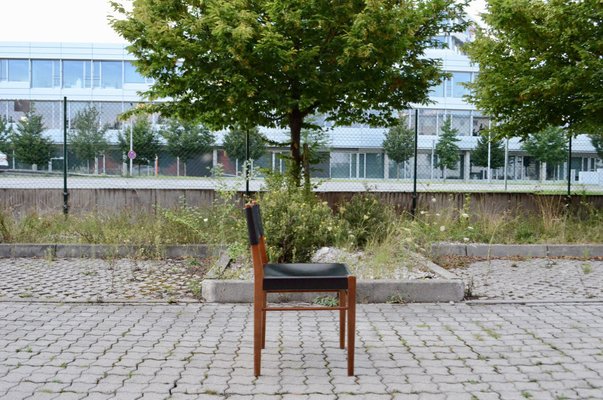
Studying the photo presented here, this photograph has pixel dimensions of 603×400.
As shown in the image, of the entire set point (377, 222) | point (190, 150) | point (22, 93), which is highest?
point (22, 93)

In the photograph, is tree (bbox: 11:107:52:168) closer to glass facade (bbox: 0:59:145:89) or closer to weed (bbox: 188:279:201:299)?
weed (bbox: 188:279:201:299)

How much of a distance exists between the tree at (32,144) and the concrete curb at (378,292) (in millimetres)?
8993

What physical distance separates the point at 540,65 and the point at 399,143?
11.3 feet

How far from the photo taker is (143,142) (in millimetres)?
14812

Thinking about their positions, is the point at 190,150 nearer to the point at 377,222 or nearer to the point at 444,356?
the point at 377,222

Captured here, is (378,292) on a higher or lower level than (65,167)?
lower

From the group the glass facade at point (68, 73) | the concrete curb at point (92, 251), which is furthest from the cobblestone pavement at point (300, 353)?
the glass facade at point (68, 73)

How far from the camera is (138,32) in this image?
10.8 meters

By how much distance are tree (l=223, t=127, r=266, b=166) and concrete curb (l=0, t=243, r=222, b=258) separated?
13.8ft

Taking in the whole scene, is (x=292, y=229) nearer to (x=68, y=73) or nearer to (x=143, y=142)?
(x=143, y=142)

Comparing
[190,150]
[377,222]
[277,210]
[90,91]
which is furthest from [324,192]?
[90,91]

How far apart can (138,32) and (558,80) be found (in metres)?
7.63

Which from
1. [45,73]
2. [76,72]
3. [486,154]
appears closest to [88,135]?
[486,154]

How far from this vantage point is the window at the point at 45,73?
52.8 metres
